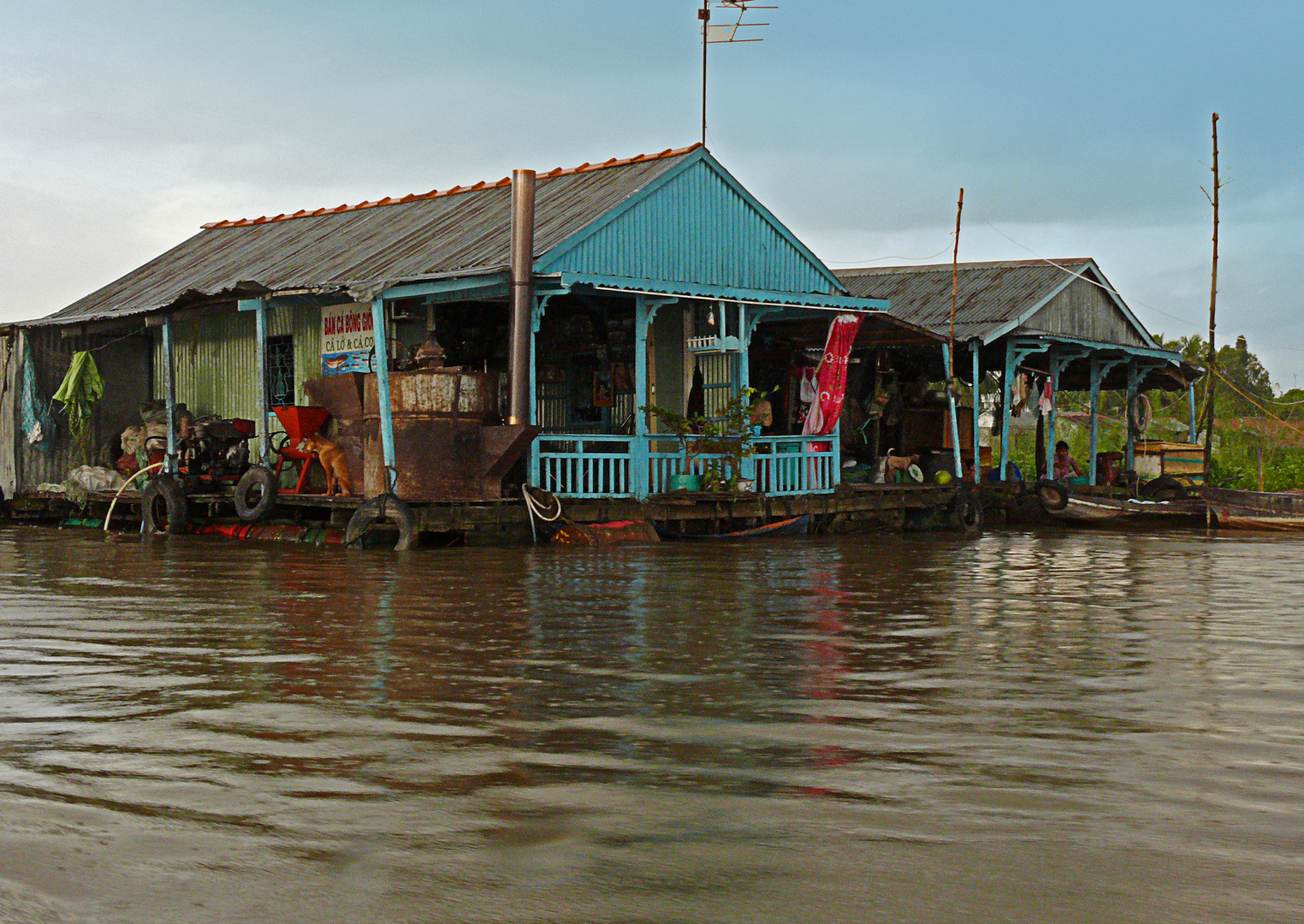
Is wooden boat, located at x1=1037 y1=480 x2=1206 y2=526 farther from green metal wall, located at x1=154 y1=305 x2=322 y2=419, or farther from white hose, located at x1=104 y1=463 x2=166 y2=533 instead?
white hose, located at x1=104 y1=463 x2=166 y2=533

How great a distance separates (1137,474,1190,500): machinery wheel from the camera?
26391mm

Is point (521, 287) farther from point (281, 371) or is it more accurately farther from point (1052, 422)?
point (1052, 422)

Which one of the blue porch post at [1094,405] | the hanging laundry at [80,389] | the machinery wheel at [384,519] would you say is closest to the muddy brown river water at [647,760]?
the machinery wheel at [384,519]

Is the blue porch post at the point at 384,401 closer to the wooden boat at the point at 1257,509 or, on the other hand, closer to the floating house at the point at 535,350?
the floating house at the point at 535,350

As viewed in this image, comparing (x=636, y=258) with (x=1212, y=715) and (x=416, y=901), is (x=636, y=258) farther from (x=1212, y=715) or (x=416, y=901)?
(x=416, y=901)

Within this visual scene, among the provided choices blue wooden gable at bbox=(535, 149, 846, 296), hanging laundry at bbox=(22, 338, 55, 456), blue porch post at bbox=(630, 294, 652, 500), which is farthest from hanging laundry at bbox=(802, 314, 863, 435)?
hanging laundry at bbox=(22, 338, 55, 456)

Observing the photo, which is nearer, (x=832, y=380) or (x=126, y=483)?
(x=126, y=483)

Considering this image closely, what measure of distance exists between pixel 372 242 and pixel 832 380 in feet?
21.8

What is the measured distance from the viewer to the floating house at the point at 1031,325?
24.9 meters

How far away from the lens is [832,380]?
19.7 meters

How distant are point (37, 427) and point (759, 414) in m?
11.0

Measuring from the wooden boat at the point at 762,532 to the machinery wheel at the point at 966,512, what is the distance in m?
3.75

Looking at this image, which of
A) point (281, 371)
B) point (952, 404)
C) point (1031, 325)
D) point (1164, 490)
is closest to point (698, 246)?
point (952, 404)

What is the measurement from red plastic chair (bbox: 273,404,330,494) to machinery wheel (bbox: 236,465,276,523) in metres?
0.14
